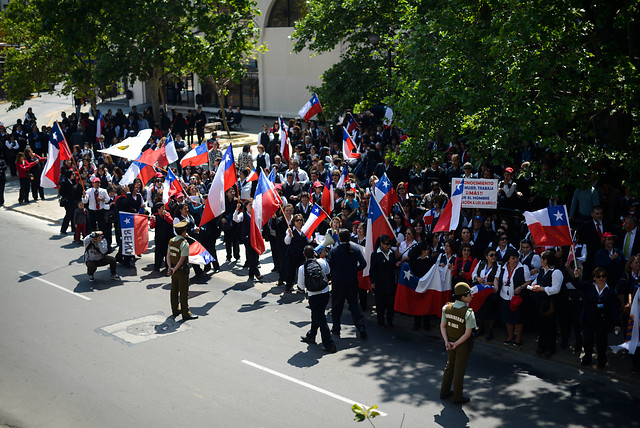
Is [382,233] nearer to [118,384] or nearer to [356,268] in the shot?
[356,268]

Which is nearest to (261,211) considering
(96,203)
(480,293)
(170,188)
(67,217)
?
(170,188)

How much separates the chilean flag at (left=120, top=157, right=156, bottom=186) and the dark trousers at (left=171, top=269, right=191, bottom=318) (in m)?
6.14

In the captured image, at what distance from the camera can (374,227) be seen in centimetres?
1340

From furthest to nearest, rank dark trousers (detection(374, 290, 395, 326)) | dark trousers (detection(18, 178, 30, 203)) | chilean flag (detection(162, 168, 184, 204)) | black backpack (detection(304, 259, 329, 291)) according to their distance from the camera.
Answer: dark trousers (detection(18, 178, 30, 203)) → chilean flag (detection(162, 168, 184, 204)) → dark trousers (detection(374, 290, 395, 326)) → black backpack (detection(304, 259, 329, 291))

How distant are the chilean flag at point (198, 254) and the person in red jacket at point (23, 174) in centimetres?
1106

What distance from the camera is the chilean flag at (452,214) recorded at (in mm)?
13453

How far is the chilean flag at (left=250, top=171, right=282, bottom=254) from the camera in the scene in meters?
14.9

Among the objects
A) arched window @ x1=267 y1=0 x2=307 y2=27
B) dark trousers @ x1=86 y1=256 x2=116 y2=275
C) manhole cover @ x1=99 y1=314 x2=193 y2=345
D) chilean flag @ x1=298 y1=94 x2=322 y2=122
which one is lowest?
manhole cover @ x1=99 y1=314 x2=193 y2=345

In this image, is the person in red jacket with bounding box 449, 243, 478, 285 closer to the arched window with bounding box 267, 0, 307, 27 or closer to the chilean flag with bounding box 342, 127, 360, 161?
the chilean flag with bounding box 342, 127, 360, 161

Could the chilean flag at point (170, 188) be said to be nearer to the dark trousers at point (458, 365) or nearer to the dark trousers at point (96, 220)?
the dark trousers at point (96, 220)

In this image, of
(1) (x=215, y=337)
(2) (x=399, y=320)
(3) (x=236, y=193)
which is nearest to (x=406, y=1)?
(3) (x=236, y=193)

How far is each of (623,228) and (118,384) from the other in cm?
867

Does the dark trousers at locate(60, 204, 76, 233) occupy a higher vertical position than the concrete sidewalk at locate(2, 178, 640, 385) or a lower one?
higher

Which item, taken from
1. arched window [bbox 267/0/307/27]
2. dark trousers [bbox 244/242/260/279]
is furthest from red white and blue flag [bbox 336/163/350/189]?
arched window [bbox 267/0/307/27]
